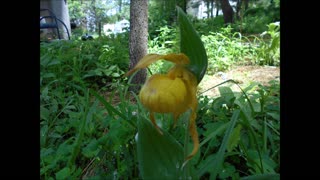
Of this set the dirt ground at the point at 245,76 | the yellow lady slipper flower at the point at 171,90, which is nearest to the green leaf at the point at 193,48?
the yellow lady slipper flower at the point at 171,90

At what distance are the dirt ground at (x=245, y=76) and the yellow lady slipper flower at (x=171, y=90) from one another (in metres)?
1.61

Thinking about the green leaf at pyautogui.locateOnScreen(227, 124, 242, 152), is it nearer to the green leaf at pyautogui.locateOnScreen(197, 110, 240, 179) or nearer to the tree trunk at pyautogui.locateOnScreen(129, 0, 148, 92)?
the green leaf at pyautogui.locateOnScreen(197, 110, 240, 179)

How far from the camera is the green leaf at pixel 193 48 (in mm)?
584

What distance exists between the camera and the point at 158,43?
340 cm

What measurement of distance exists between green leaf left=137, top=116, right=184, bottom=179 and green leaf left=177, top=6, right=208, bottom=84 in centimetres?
15

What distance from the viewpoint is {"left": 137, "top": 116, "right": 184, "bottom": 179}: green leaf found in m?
0.65

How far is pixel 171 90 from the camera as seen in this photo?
52 centimetres

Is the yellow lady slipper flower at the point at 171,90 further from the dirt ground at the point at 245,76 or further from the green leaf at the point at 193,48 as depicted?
the dirt ground at the point at 245,76

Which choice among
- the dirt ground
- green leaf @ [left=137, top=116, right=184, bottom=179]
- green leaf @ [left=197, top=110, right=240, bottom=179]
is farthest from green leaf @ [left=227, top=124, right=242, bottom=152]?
the dirt ground

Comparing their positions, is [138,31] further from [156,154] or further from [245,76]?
[156,154]

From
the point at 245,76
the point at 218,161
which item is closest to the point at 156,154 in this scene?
the point at 218,161
